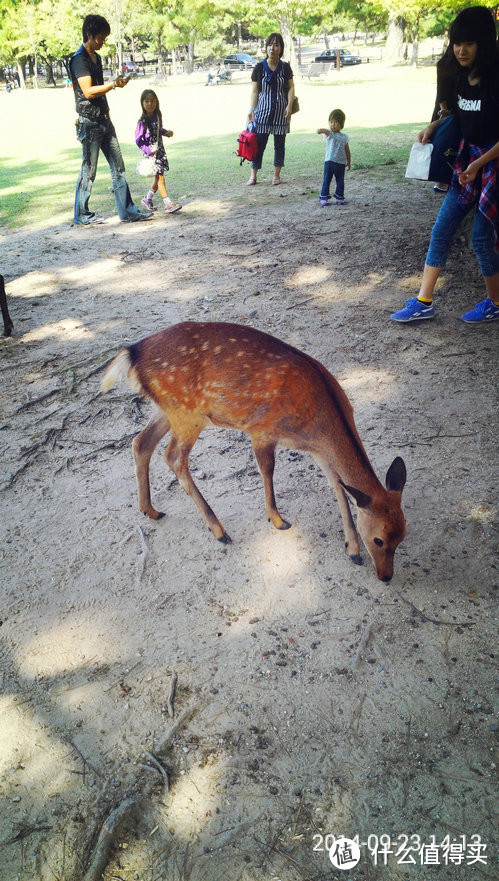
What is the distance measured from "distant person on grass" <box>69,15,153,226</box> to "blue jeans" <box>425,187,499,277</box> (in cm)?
519

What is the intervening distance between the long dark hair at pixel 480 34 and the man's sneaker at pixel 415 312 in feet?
6.16

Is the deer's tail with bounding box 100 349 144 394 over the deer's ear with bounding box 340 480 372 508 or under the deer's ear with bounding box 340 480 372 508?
over

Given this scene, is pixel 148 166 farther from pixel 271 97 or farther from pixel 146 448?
pixel 146 448

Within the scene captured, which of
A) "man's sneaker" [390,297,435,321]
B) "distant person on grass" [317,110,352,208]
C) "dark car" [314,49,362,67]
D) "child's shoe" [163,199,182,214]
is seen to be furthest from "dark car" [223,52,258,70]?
"man's sneaker" [390,297,435,321]

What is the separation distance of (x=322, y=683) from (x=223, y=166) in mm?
12302

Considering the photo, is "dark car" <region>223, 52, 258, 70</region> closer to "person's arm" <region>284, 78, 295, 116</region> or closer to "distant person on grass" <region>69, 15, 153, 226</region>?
"person's arm" <region>284, 78, 295, 116</region>

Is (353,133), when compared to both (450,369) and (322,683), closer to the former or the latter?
(450,369)

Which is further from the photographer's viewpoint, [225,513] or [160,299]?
[160,299]

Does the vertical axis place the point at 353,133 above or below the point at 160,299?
above

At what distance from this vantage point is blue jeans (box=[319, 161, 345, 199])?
893 centimetres

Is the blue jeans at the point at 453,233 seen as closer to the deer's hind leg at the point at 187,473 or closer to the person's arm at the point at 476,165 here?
the person's arm at the point at 476,165

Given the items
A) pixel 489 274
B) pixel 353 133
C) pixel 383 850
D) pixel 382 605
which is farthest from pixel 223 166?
pixel 383 850

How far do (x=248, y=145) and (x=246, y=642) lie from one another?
30.8 ft

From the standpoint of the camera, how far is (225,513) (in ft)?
12.2
